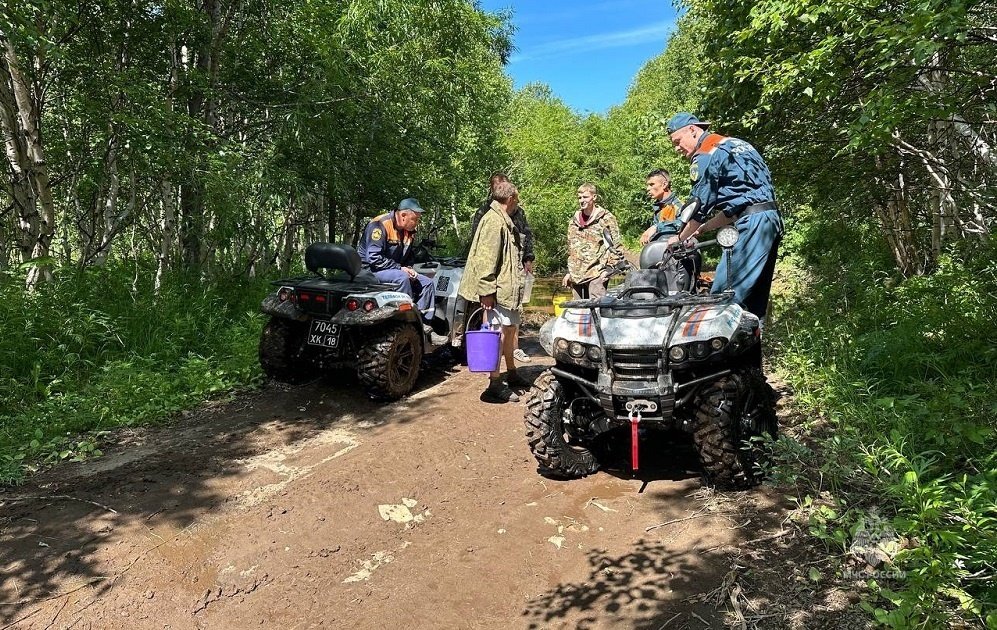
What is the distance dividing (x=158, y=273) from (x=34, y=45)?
296 centimetres

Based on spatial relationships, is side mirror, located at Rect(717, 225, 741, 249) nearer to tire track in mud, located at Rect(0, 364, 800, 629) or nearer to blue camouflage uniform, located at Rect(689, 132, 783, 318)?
blue camouflage uniform, located at Rect(689, 132, 783, 318)

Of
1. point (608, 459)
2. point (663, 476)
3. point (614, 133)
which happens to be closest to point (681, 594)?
point (663, 476)

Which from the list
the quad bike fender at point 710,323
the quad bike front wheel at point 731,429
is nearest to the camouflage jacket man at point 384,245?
the quad bike fender at point 710,323

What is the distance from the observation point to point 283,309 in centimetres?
543

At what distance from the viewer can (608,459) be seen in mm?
3846

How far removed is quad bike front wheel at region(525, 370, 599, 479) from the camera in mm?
3445

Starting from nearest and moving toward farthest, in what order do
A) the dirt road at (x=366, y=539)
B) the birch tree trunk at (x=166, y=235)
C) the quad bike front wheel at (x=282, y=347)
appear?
the dirt road at (x=366, y=539), the quad bike front wheel at (x=282, y=347), the birch tree trunk at (x=166, y=235)

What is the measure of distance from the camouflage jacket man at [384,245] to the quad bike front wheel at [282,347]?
0.96 metres

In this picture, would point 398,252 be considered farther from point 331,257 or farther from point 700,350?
point 700,350

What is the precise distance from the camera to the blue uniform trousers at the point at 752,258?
3.76 m

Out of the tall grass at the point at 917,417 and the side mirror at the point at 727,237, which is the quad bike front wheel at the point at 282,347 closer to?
the side mirror at the point at 727,237

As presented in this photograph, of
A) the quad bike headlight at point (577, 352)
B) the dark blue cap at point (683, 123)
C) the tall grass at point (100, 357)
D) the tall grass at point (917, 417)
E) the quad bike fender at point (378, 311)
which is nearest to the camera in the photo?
the tall grass at point (917, 417)

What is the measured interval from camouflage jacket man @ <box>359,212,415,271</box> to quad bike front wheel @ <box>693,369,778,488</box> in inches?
151

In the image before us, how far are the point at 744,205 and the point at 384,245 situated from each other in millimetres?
3593
